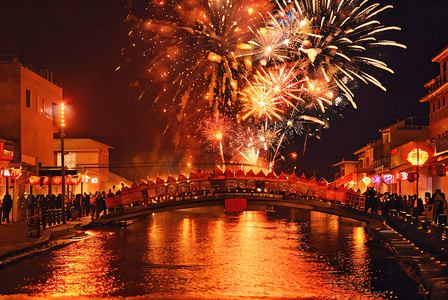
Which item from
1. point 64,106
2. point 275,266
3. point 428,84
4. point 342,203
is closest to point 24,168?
point 64,106

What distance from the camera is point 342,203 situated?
28219 millimetres

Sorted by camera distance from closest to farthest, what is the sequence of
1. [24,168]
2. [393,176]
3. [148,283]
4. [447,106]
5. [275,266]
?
1. [148,283]
2. [275,266]
3. [24,168]
4. [447,106]
5. [393,176]

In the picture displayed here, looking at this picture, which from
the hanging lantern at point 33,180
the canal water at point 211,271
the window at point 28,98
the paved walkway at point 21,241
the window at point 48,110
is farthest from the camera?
the window at point 48,110

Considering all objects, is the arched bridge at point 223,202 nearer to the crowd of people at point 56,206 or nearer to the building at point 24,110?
the crowd of people at point 56,206

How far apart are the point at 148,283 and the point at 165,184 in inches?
690

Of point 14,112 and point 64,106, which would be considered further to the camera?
point 14,112

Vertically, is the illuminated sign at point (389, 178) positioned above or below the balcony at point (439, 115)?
below

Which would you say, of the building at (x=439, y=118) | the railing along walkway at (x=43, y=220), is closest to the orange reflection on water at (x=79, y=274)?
the railing along walkway at (x=43, y=220)

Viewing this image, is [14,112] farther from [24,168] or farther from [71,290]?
[71,290]

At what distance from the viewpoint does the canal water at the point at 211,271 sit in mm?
10328

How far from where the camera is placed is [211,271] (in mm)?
13023

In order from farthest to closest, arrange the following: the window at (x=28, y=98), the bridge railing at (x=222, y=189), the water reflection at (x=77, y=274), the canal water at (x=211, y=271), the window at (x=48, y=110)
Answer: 1. the window at (x=48, y=110)
2. the window at (x=28, y=98)
3. the bridge railing at (x=222, y=189)
4. the water reflection at (x=77, y=274)
5. the canal water at (x=211, y=271)

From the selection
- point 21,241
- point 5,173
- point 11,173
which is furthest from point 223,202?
point 21,241

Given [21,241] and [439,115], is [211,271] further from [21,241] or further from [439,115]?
[439,115]
